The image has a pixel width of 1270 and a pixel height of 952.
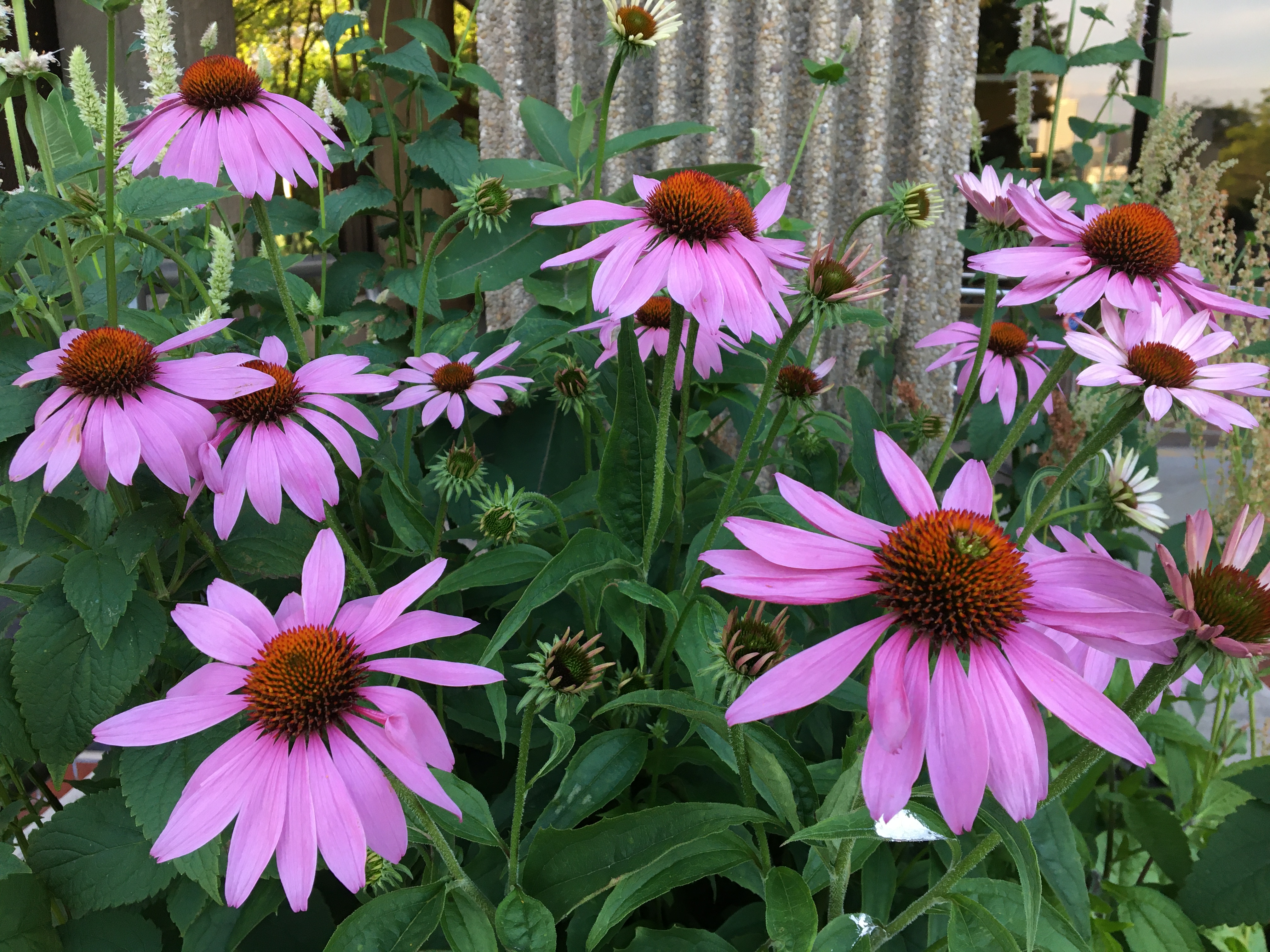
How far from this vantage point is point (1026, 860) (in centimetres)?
30

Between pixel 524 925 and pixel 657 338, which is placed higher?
pixel 657 338

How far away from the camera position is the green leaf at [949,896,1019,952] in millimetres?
346

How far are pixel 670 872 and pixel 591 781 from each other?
7 cm

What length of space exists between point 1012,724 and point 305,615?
0.28 meters

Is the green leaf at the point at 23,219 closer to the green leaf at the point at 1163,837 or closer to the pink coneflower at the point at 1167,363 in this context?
the pink coneflower at the point at 1167,363

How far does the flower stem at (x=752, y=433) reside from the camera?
1.37 feet

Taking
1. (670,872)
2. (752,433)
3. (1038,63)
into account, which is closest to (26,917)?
(670,872)

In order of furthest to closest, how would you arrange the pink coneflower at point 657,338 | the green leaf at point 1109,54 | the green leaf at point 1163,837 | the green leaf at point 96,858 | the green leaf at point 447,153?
the green leaf at point 1109,54
the green leaf at point 447,153
the green leaf at point 1163,837
the pink coneflower at point 657,338
the green leaf at point 96,858

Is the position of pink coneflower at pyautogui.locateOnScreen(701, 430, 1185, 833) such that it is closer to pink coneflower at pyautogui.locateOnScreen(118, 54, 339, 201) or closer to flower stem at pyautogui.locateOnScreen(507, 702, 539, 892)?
flower stem at pyautogui.locateOnScreen(507, 702, 539, 892)

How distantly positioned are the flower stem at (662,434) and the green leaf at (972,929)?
0.68 ft

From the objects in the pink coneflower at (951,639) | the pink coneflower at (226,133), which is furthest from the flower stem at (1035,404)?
the pink coneflower at (226,133)

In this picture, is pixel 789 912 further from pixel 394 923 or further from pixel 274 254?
pixel 274 254

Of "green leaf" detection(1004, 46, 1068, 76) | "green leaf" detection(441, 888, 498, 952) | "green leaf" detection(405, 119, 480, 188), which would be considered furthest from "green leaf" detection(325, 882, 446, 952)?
"green leaf" detection(1004, 46, 1068, 76)

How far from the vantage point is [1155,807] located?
0.72 m
